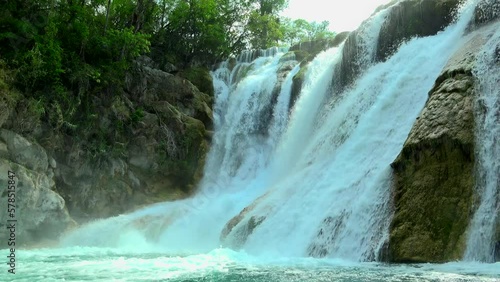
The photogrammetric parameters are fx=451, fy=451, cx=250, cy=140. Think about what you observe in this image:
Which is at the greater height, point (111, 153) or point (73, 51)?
point (73, 51)

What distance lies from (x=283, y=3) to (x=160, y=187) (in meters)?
22.7

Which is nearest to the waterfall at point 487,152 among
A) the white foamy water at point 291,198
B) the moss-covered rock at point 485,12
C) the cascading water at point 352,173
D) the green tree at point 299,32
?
the white foamy water at point 291,198

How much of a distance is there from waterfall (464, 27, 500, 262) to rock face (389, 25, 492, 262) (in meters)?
0.14

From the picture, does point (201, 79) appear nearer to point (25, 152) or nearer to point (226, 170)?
point (226, 170)

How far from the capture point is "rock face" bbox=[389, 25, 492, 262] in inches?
337

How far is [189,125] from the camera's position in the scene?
68.5 ft

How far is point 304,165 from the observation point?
600 inches

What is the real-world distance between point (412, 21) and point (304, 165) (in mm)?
6343

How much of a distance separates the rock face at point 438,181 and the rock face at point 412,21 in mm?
5470

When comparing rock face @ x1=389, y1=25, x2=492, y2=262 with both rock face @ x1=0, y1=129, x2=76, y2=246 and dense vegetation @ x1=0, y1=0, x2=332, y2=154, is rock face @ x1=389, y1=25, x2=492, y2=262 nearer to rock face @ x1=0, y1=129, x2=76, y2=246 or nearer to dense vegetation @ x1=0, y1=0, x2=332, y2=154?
rock face @ x1=0, y1=129, x2=76, y2=246

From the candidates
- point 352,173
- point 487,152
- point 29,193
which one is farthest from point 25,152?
point 487,152

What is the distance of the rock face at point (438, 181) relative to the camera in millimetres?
8570

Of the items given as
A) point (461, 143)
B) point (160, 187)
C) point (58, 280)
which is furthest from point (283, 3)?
point (58, 280)

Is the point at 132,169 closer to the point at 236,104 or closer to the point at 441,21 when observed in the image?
the point at 236,104
